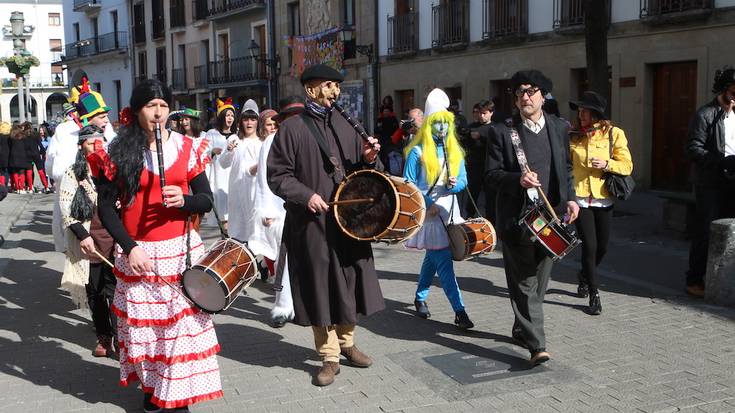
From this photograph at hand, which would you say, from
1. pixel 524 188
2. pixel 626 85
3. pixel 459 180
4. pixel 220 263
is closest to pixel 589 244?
pixel 459 180

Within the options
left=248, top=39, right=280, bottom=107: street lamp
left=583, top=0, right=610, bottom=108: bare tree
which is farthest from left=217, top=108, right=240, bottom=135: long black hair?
left=248, top=39, right=280, bottom=107: street lamp

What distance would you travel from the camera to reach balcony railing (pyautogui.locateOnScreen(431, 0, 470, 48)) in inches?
807

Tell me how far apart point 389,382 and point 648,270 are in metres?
4.42

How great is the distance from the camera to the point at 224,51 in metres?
37.2

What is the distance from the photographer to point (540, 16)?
17.9 m

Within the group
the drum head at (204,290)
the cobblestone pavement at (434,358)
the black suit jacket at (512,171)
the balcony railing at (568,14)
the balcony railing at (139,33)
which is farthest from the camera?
the balcony railing at (139,33)

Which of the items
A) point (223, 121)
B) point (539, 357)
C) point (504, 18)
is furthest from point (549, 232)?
point (504, 18)

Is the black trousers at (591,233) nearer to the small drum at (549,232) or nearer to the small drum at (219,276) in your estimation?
the small drum at (549,232)

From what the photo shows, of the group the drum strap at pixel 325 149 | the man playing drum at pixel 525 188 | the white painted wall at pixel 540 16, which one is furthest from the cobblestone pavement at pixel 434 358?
the white painted wall at pixel 540 16

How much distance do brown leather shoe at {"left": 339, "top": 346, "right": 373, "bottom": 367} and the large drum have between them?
0.98 metres

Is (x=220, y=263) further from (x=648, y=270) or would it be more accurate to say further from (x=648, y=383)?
(x=648, y=270)

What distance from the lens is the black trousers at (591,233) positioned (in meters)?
6.44

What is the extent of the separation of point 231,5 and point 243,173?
2951cm

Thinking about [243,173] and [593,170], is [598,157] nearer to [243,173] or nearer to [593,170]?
[593,170]
